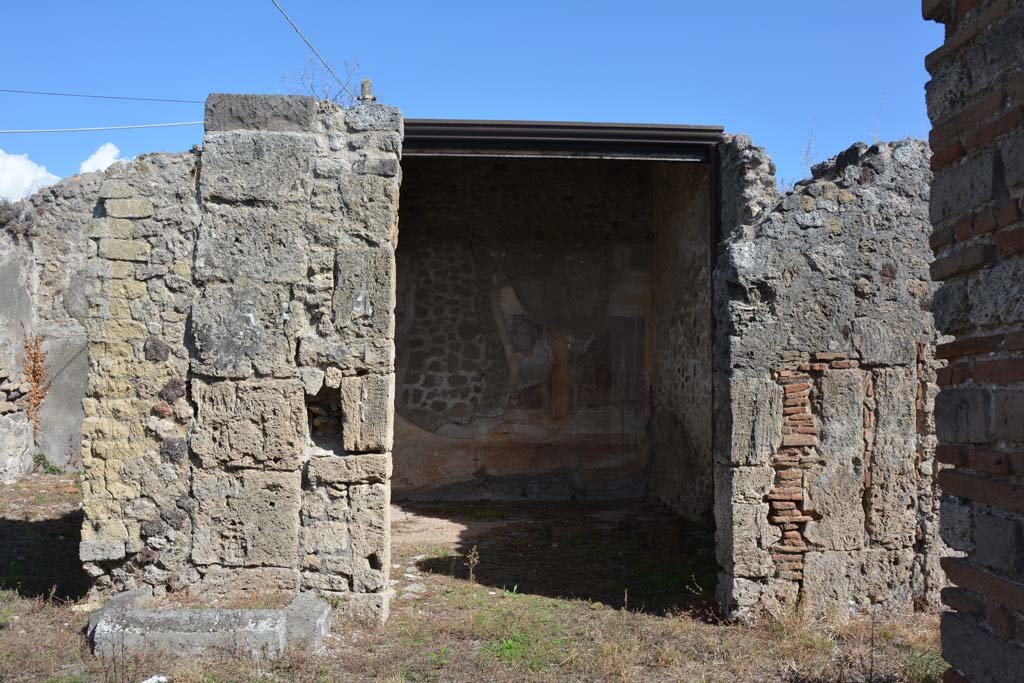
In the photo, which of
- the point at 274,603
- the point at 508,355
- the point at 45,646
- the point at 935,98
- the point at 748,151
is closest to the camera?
the point at 935,98

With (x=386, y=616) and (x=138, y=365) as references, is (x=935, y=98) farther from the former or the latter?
(x=138, y=365)

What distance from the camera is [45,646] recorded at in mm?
4523

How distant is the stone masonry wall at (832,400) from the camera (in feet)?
17.2

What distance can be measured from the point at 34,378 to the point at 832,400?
9.20m

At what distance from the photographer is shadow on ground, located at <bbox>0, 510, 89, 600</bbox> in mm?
5539

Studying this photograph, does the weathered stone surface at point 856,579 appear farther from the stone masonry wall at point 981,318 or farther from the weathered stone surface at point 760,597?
the stone masonry wall at point 981,318

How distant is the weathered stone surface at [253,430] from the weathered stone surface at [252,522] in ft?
0.30

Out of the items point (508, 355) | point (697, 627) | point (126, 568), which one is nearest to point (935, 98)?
point (697, 627)

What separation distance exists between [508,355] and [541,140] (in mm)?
3791

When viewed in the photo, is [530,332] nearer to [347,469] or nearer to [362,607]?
[347,469]

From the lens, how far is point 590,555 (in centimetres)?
734

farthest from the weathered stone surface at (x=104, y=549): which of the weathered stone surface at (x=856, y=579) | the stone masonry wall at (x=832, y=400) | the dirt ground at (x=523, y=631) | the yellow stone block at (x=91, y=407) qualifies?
the weathered stone surface at (x=856, y=579)

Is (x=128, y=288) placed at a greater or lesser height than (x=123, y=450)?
greater

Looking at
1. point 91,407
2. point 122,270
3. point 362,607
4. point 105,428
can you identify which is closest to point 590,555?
point 362,607
